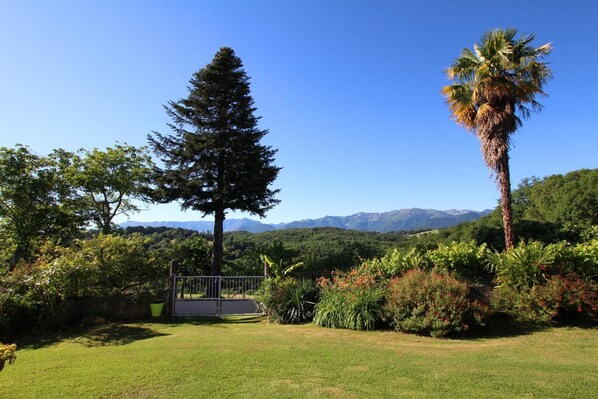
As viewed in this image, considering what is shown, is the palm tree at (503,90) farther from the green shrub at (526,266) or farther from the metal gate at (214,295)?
the metal gate at (214,295)

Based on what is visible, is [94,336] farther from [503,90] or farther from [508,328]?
[503,90]

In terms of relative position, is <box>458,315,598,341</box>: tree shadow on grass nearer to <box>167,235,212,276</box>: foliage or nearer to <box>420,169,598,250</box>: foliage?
<box>420,169,598,250</box>: foliage

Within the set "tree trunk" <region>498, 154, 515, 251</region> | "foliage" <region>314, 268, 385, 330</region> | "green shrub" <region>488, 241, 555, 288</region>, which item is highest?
"tree trunk" <region>498, 154, 515, 251</region>

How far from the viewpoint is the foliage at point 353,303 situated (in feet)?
26.0

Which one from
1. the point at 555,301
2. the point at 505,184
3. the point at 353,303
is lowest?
the point at 353,303

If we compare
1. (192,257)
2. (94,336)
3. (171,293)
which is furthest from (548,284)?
(192,257)

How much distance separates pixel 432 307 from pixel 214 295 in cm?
776

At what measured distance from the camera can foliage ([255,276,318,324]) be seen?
9.54m

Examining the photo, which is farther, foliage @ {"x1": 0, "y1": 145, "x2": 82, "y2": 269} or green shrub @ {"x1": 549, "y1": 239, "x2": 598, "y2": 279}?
foliage @ {"x1": 0, "y1": 145, "x2": 82, "y2": 269}

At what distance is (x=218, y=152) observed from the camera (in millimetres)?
18125

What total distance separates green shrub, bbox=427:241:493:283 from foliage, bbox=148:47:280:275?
417 inches

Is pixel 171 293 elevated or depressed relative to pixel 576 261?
depressed

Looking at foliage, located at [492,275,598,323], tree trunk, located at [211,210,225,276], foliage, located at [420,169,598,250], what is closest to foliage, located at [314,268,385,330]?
foliage, located at [492,275,598,323]

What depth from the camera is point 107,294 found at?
10906mm
